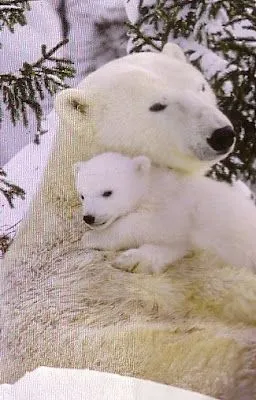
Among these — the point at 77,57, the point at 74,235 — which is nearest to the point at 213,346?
the point at 74,235

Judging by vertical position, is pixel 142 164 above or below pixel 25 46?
below

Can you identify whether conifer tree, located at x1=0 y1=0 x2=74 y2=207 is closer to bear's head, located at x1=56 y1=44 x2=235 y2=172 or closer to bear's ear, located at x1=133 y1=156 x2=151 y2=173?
bear's head, located at x1=56 y1=44 x2=235 y2=172

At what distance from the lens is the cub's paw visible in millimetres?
1066

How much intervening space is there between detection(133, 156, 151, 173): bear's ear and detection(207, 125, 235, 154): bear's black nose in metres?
0.10

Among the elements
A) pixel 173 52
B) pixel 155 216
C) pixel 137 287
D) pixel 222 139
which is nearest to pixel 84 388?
pixel 137 287

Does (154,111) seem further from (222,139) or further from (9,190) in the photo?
(9,190)

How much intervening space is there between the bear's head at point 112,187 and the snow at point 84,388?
9.3 inches

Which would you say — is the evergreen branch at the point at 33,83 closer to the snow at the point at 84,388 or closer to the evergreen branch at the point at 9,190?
the evergreen branch at the point at 9,190

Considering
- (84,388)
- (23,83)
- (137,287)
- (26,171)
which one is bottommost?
(84,388)

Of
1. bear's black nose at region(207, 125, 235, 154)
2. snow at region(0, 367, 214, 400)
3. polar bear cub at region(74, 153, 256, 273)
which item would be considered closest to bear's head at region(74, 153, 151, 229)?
polar bear cub at region(74, 153, 256, 273)

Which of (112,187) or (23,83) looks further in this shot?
(23,83)

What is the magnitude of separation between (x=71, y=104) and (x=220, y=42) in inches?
10.4

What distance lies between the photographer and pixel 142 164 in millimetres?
1075

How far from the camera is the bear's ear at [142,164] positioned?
1.08 m
